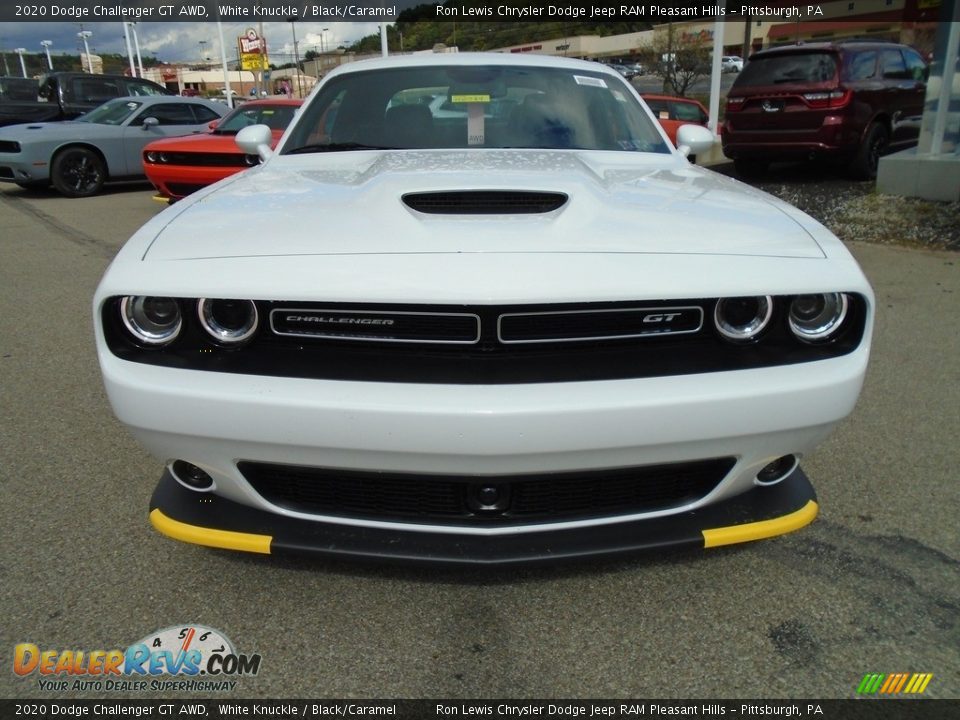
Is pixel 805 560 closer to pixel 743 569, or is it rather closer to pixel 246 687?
pixel 743 569

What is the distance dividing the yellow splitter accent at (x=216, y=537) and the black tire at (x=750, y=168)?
31.5 ft

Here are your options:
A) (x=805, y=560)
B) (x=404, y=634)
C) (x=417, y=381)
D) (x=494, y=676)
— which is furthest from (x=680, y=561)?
(x=417, y=381)

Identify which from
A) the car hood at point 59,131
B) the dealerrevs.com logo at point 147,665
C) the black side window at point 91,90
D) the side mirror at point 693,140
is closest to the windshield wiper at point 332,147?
the side mirror at point 693,140

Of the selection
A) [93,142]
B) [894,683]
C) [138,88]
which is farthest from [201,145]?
[894,683]

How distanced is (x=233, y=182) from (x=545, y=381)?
1527 millimetres

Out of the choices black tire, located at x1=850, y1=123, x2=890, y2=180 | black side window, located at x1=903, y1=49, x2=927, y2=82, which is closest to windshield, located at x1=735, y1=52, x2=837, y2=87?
black tire, located at x1=850, y1=123, x2=890, y2=180

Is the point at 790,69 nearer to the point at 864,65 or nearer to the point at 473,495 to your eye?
the point at 864,65

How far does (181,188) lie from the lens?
842 centimetres

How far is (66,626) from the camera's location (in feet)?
6.28

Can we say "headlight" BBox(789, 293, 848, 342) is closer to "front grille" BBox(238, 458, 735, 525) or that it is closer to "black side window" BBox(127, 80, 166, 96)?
"front grille" BBox(238, 458, 735, 525)

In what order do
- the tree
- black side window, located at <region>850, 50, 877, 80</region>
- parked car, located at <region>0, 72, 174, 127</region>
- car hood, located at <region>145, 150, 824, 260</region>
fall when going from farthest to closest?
the tree, parked car, located at <region>0, 72, 174, 127</region>, black side window, located at <region>850, 50, 877, 80</region>, car hood, located at <region>145, 150, 824, 260</region>

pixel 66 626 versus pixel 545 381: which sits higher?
pixel 545 381

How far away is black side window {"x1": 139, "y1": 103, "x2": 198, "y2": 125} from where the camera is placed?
11.1 meters

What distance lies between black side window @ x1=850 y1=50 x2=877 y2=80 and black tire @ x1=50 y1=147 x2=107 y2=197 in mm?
10299
